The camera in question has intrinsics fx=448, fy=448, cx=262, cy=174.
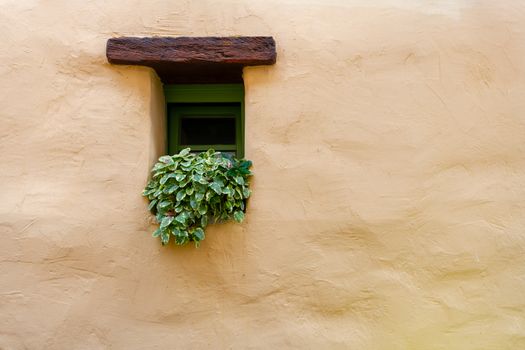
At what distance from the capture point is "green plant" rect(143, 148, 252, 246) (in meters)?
2.13

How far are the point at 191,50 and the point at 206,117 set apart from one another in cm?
47

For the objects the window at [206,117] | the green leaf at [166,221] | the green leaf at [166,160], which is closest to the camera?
the green leaf at [166,221]

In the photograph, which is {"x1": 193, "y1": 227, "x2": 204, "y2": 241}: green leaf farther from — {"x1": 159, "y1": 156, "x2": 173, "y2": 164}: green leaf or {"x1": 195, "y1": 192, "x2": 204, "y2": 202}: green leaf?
{"x1": 159, "y1": 156, "x2": 173, "y2": 164}: green leaf

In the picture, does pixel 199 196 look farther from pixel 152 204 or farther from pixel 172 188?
pixel 152 204

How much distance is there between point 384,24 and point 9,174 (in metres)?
2.09

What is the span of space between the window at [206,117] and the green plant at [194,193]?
37 centimetres

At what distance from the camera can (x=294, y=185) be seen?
7.48ft

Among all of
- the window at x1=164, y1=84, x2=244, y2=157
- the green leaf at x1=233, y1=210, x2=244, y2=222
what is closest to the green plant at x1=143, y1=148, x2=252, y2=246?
the green leaf at x1=233, y1=210, x2=244, y2=222

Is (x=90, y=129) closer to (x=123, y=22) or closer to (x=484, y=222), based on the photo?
(x=123, y=22)

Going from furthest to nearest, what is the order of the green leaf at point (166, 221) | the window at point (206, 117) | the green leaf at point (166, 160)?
the window at point (206, 117)
the green leaf at point (166, 160)
the green leaf at point (166, 221)

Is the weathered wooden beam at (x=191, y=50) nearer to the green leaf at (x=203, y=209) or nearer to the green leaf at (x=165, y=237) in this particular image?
the green leaf at (x=203, y=209)

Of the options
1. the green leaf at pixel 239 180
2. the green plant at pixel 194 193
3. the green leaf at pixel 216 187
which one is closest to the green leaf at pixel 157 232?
the green plant at pixel 194 193

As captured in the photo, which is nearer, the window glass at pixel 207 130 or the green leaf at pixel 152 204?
the green leaf at pixel 152 204

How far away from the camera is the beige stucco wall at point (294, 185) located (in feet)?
7.20
